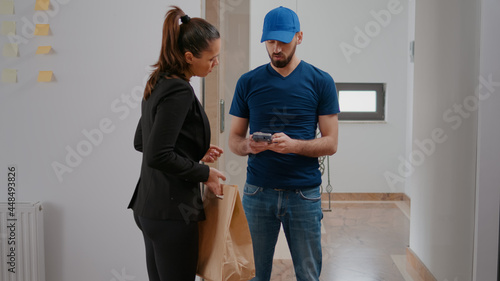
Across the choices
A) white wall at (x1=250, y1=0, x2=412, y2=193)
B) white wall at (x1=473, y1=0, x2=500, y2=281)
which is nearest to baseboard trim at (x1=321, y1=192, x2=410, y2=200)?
white wall at (x1=250, y1=0, x2=412, y2=193)

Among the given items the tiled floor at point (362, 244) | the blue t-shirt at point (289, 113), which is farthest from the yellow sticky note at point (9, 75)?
the tiled floor at point (362, 244)

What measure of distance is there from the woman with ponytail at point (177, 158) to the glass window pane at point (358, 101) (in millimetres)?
4309

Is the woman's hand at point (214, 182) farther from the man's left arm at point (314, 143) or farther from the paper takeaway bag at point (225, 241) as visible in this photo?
the man's left arm at point (314, 143)

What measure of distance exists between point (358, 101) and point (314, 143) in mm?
3838

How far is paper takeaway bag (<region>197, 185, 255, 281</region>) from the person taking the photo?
54.2 inches

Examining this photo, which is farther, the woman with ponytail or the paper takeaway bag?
the paper takeaway bag

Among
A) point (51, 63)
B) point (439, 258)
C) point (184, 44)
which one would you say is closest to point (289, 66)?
point (184, 44)

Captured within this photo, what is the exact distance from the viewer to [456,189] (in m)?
2.43

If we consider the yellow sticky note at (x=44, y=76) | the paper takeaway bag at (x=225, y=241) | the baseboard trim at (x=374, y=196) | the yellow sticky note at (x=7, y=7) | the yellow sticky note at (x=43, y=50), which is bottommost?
the baseboard trim at (x=374, y=196)

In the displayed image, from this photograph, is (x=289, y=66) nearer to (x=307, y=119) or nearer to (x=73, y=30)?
(x=307, y=119)

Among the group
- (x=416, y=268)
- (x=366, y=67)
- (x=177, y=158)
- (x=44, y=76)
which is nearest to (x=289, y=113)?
(x=177, y=158)

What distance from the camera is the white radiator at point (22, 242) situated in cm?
212

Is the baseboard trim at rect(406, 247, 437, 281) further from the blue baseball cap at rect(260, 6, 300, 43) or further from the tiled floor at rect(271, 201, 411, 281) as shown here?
the blue baseball cap at rect(260, 6, 300, 43)

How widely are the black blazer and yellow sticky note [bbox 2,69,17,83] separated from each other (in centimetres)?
113
